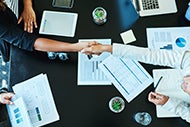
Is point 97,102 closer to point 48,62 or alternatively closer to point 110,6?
point 48,62

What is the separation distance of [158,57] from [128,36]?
8.0 inches

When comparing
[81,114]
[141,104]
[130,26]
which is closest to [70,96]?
[81,114]

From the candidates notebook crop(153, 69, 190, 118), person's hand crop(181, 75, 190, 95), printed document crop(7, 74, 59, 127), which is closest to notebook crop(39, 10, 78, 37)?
printed document crop(7, 74, 59, 127)

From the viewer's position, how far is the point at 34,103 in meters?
1.45

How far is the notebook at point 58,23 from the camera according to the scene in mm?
1571

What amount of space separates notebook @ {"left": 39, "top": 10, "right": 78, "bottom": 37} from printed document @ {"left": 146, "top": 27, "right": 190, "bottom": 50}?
0.37 m

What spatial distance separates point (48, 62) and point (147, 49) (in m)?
0.47

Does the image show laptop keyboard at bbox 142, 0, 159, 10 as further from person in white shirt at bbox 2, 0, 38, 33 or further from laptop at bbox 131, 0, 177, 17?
person in white shirt at bbox 2, 0, 38, 33

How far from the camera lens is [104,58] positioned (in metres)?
1.52

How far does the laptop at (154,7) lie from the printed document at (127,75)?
0.28m

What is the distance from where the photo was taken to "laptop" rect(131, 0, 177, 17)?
5.28 feet

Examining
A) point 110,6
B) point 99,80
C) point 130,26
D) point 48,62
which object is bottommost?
point 99,80

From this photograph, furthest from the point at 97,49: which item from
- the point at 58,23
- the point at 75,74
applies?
the point at 58,23

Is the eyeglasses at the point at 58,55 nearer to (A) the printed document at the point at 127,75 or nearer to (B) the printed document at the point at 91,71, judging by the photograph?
(B) the printed document at the point at 91,71
